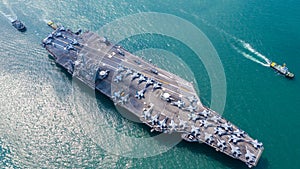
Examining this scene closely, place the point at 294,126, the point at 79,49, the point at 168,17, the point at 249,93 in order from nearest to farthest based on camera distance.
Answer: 1. the point at 294,126
2. the point at 249,93
3. the point at 79,49
4. the point at 168,17

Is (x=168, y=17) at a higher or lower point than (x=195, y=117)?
higher

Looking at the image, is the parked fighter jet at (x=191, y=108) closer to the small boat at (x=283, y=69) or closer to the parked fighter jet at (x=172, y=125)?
the parked fighter jet at (x=172, y=125)

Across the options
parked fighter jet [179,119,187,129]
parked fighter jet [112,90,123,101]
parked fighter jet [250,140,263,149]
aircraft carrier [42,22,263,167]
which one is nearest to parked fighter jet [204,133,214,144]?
aircraft carrier [42,22,263,167]

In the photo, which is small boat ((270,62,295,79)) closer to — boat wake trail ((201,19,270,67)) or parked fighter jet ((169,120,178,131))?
boat wake trail ((201,19,270,67))

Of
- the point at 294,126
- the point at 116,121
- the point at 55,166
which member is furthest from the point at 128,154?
the point at 294,126

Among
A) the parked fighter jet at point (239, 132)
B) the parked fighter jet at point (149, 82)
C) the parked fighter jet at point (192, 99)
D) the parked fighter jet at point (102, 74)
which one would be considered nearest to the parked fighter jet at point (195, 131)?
the parked fighter jet at point (192, 99)

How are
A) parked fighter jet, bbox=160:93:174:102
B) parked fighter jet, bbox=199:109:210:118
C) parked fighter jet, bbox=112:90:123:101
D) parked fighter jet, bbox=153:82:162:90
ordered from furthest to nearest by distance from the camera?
parked fighter jet, bbox=153:82:162:90 < parked fighter jet, bbox=112:90:123:101 < parked fighter jet, bbox=160:93:174:102 < parked fighter jet, bbox=199:109:210:118

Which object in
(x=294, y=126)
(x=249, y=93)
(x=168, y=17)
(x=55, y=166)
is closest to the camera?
(x=55, y=166)

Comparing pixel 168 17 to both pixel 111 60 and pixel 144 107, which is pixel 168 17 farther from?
pixel 144 107
